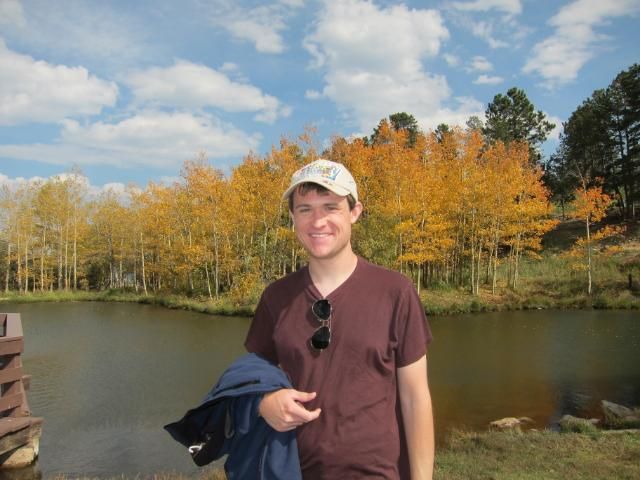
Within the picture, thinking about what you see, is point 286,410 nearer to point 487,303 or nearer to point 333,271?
point 333,271

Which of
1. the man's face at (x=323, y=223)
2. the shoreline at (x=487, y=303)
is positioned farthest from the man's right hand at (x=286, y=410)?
the shoreline at (x=487, y=303)

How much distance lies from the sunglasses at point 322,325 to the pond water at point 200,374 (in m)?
6.71

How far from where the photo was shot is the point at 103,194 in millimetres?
43562

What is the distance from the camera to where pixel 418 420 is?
5.72ft

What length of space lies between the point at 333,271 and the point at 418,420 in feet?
2.07

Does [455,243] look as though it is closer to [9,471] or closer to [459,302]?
[459,302]

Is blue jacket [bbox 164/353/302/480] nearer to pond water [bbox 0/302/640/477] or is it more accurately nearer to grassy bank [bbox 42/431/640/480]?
grassy bank [bbox 42/431/640/480]

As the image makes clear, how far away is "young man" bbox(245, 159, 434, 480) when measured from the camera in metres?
1.66

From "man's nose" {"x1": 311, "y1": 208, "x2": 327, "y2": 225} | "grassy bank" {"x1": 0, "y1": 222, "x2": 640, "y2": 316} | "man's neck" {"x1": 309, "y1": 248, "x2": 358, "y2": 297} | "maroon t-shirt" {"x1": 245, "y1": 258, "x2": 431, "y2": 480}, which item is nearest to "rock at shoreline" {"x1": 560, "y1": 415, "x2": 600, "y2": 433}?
"maroon t-shirt" {"x1": 245, "y1": 258, "x2": 431, "y2": 480}

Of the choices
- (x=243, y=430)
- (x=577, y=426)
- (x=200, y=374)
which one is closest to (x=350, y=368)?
(x=243, y=430)

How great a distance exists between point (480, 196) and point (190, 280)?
19.6m

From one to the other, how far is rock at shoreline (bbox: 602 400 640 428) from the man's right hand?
8235 millimetres

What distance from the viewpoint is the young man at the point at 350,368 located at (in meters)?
1.66

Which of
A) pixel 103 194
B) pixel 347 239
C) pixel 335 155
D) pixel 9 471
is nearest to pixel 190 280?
pixel 335 155
